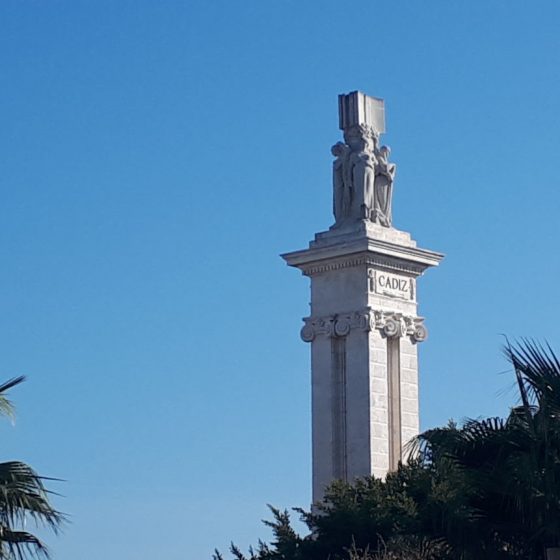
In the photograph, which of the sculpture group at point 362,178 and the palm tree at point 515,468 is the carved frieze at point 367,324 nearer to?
the sculpture group at point 362,178

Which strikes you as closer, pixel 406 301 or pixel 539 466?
Result: pixel 539 466

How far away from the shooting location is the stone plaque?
3869cm

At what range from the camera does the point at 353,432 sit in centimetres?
3828

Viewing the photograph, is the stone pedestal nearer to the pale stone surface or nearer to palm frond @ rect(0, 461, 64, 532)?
the pale stone surface

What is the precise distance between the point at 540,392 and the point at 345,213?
17800 millimetres

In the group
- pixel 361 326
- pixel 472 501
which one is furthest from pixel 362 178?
pixel 472 501

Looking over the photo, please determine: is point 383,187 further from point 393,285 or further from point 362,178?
point 393,285

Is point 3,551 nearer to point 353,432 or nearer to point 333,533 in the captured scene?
point 333,533

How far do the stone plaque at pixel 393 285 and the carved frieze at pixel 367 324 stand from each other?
1.43ft

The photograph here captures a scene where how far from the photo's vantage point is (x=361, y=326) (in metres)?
38.2

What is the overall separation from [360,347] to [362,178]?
143 inches

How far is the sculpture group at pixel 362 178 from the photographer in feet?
129

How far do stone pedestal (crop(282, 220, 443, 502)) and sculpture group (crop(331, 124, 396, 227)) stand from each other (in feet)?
1.05

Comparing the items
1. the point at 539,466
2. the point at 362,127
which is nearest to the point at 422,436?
the point at 539,466
